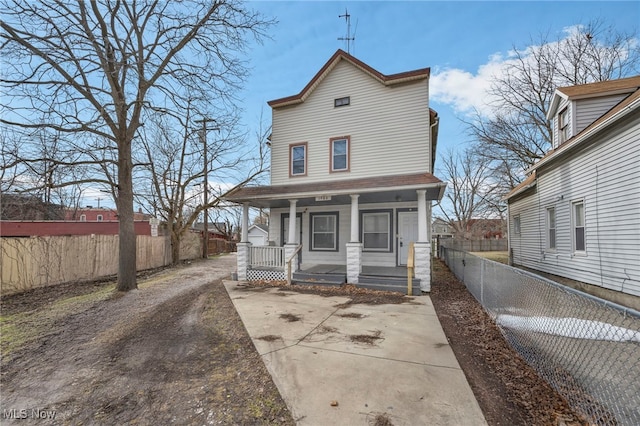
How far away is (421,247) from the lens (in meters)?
8.38

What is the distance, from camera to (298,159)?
467 inches

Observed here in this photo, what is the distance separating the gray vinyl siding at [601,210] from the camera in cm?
646

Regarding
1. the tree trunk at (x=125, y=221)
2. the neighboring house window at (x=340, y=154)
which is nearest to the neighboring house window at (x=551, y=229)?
the neighboring house window at (x=340, y=154)

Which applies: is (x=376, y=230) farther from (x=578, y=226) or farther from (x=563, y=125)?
(x=563, y=125)

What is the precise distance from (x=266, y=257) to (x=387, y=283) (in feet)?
14.3

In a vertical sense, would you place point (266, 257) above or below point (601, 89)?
below

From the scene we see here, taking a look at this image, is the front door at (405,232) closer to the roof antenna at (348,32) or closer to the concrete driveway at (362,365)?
the concrete driveway at (362,365)

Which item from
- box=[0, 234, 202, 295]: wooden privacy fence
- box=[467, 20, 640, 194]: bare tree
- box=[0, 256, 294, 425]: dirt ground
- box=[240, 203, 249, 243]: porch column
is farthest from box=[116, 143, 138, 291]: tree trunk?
box=[467, 20, 640, 194]: bare tree

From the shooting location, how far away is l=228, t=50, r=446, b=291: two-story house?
10.0m

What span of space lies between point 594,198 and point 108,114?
43.5 ft

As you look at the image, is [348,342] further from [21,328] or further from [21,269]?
[21,269]

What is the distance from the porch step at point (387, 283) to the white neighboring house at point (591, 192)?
176 inches

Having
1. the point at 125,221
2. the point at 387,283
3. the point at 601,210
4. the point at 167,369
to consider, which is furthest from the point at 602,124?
the point at 125,221

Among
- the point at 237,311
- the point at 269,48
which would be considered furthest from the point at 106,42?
the point at 237,311
